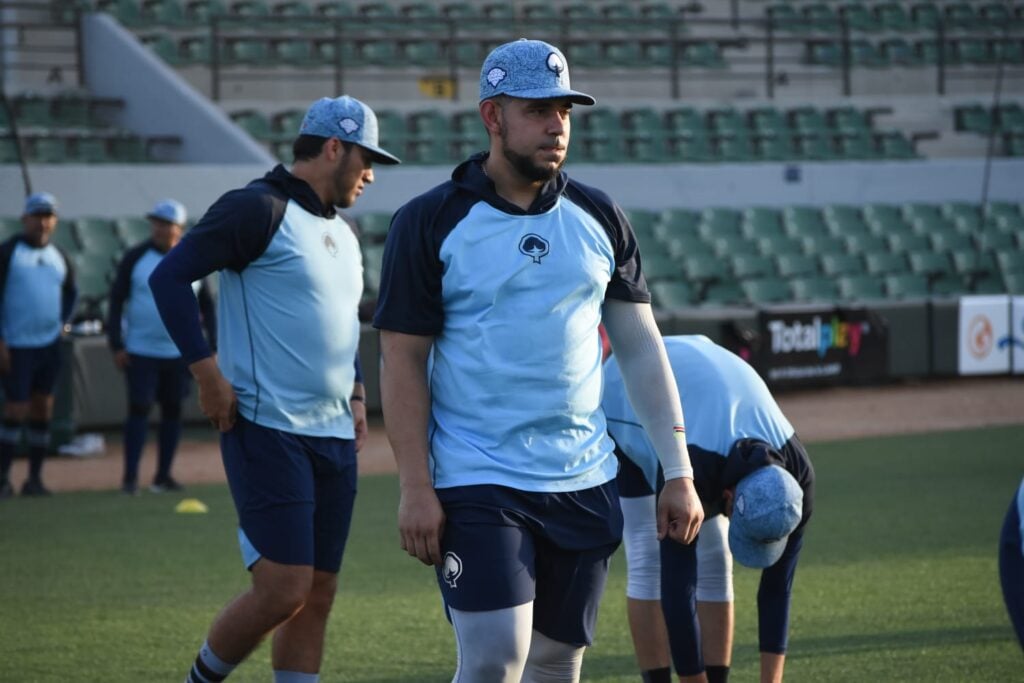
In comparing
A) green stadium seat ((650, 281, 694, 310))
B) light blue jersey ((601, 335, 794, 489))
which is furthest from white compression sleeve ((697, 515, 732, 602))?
green stadium seat ((650, 281, 694, 310))

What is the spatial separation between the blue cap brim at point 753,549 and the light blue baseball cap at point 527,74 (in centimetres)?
163

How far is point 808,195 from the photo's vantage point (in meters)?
22.7

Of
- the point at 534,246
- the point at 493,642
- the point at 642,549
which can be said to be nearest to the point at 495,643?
the point at 493,642

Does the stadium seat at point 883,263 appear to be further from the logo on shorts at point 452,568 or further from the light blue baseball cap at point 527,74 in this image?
the logo on shorts at point 452,568

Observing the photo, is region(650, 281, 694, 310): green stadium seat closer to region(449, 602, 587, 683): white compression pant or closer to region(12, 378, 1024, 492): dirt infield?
region(12, 378, 1024, 492): dirt infield

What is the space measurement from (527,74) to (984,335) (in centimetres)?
1548

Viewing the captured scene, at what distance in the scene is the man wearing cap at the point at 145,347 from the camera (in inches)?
450

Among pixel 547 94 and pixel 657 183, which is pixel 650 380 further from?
pixel 657 183

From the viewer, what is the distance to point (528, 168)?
376 centimetres

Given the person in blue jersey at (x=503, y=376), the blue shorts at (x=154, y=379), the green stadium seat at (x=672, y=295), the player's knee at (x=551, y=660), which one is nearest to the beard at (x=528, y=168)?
the person in blue jersey at (x=503, y=376)

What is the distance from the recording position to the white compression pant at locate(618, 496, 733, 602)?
5344 millimetres

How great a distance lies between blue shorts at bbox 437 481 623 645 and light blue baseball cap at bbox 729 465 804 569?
875mm

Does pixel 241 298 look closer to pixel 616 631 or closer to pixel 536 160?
pixel 536 160

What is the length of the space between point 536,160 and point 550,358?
1.60 ft
